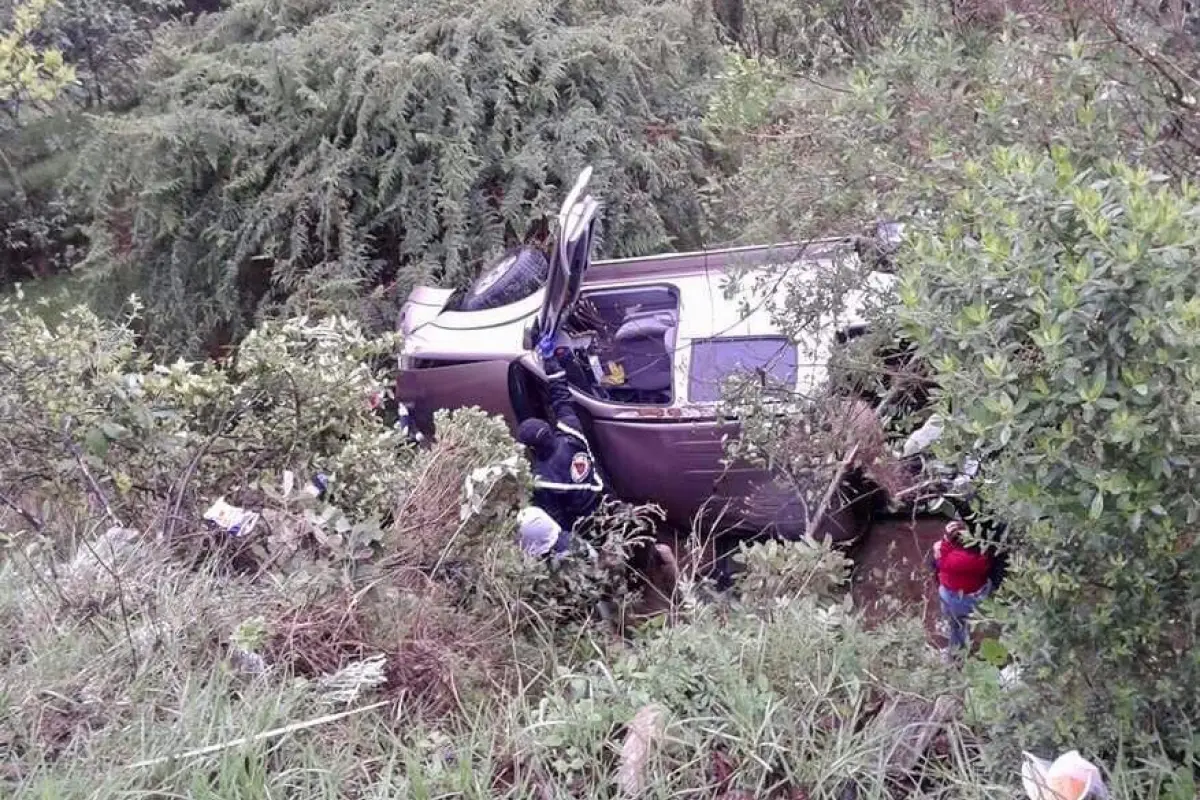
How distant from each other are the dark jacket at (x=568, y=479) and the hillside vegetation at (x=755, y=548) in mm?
366

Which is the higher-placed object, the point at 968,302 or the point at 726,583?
the point at 968,302

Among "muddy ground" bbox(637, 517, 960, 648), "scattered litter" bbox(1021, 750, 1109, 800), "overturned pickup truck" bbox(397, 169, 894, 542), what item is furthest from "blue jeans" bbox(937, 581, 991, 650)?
"scattered litter" bbox(1021, 750, 1109, 800)

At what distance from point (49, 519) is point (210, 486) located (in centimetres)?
59

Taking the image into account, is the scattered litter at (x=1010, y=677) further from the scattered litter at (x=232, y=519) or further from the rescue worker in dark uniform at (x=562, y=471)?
the rescue worker in dark uniform at (x=562, y=471)

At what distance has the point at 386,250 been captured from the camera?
835 centimetres

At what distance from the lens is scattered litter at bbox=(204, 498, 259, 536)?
3.90m

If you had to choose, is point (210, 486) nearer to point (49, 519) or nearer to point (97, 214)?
point (49, 519)

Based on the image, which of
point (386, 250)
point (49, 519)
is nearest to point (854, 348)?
point (49, 519)

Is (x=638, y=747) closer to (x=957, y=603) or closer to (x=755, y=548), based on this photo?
(x=755, y=548)

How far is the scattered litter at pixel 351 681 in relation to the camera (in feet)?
9.91

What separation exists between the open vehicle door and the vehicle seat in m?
0.51

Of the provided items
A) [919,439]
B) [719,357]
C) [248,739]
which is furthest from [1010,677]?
[719,357]

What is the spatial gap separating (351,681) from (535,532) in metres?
1.45

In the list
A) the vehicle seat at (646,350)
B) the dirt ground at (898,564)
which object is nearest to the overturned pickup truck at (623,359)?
the vehicle seat at (646,350)
